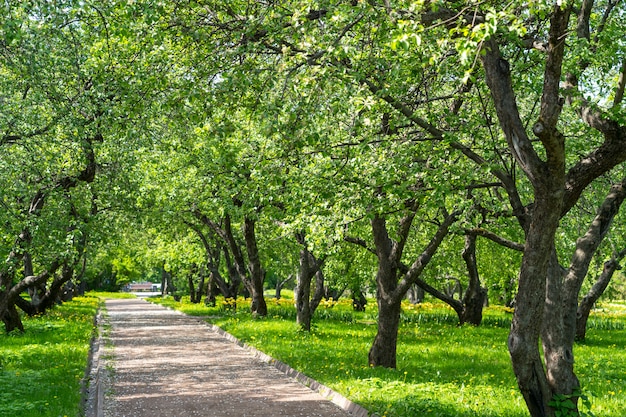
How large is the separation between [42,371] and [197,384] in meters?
2.95

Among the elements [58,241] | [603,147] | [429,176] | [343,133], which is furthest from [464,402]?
[58,241]

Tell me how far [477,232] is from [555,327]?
4107 millimetres

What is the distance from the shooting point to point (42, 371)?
1328 centimetres

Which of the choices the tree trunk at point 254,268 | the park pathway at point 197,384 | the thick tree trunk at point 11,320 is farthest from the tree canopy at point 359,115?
the tree trunk at point 254,268

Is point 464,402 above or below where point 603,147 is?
below

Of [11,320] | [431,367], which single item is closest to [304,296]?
[431,367]

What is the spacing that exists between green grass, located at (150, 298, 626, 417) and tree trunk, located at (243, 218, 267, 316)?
5.66ft

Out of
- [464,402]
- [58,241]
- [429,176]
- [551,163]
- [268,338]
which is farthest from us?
[268,338]

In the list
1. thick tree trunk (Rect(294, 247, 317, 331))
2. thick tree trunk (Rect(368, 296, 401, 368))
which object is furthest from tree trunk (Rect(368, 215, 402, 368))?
thick tree trunk (Rect(294, 247, 317, 331))

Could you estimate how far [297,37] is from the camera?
7.85 meters

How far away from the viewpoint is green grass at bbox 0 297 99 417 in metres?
10.0

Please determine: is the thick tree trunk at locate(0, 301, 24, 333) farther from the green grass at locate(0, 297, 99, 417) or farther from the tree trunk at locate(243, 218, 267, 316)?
the tree trunk at locate(243, 218, 267, 316)

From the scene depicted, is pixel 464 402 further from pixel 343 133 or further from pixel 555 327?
pixel 343 133

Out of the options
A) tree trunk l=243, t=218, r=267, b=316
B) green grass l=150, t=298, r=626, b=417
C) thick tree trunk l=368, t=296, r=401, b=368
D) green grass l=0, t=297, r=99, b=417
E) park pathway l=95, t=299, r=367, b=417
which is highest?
tree trunk l=243, t=218, r=267, b=316
